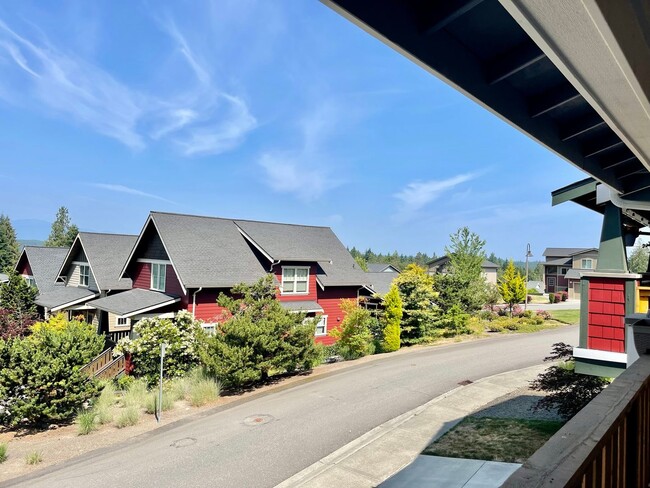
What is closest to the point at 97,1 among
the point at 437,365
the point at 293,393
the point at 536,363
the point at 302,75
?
the point at 302,75

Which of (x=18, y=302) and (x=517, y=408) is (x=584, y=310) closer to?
(x=517, y=408)

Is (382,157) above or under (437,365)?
above

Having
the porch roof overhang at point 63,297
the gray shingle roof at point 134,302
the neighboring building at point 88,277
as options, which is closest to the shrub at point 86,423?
the gray shingle roof at point 134,302

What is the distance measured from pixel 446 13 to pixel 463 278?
2366cm

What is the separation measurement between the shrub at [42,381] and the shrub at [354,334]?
9699mm

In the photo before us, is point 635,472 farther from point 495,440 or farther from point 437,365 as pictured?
point 437,365

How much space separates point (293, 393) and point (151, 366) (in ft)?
18.1

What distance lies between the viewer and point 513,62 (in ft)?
9.86

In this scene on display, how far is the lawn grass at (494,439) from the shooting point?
6.73 metres

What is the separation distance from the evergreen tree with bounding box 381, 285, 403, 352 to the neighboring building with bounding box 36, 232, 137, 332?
46.8 feet

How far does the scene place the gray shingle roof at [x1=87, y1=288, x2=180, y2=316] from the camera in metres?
17.2

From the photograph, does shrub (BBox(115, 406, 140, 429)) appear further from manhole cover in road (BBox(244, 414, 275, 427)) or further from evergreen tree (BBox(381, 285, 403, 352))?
evergreen tree (BBox(381, 285, 403, 352))

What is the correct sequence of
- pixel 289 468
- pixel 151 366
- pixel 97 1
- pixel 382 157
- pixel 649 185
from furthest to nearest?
pixel 382 157, pixel 151 366, pixel 97 1, pixel 289 468, pixel 649 185

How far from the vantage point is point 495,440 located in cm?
736
